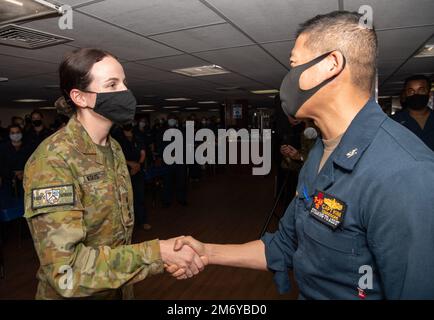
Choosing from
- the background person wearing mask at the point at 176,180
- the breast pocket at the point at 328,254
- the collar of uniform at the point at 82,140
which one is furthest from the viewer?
the background person wearing mask at the point at 176,180

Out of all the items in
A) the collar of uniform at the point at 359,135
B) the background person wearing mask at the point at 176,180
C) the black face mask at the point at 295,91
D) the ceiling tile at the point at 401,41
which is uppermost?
the ceiling tile at the point at 401,41

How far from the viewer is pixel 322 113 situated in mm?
→ 1034

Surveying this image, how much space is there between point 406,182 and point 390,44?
3.27m

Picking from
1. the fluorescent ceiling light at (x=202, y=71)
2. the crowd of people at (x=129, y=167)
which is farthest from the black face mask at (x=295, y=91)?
the fluorescent ceiling light at (x=202, y=71)

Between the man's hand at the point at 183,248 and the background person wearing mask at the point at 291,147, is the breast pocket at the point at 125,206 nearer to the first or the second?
the man's hand at the point at 183,248

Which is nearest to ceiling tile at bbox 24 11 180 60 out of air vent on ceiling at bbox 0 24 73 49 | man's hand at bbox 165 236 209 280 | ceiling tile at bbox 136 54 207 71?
air vent on ceiling at bbox 0 24 73 49

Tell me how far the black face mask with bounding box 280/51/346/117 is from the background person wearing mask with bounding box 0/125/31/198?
14.3 ft

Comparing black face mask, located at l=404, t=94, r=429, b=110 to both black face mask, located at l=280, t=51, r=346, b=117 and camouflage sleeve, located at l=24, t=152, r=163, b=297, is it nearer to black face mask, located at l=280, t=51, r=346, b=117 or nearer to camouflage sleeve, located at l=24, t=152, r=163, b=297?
black face mask, located at l=280, t=51, r=346, b=117

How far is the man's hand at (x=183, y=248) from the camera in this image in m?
1.45

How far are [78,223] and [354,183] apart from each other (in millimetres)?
971

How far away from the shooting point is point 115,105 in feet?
4.73

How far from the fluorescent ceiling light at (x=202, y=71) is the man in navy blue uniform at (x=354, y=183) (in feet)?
12.1

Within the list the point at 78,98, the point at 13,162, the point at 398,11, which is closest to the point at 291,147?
the point at 398,11

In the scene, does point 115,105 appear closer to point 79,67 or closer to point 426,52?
point 79,67
